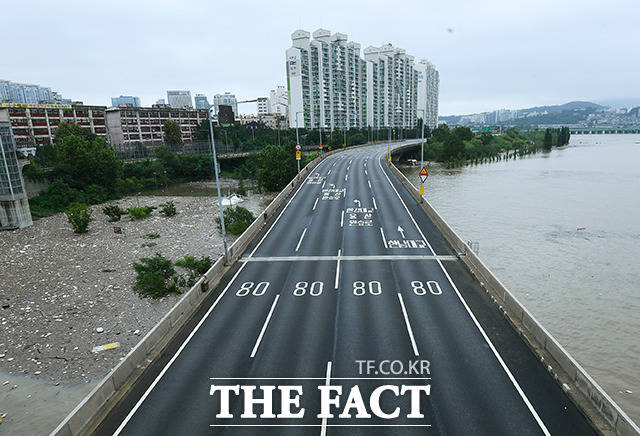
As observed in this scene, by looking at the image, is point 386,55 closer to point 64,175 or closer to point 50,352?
point 64,175

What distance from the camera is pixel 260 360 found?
13.7 m

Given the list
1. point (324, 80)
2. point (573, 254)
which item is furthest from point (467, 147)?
point (573, 254)

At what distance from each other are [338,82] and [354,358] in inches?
6307

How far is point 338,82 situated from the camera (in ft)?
527

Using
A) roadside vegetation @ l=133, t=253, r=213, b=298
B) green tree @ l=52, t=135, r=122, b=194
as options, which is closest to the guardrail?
roadside vegetation @ l=133, t=253, r=213, b=298

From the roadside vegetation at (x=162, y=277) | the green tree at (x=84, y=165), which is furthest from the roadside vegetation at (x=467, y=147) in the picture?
the roadside vegetation at (x=162, y=277)

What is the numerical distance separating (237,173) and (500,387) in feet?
273

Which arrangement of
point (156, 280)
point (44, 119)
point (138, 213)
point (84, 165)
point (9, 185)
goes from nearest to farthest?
point (156, 280), point (9, 185), point (138, 213), point (84, 165), point (44, 119)

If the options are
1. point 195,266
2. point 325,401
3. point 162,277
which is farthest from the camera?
point 195,266

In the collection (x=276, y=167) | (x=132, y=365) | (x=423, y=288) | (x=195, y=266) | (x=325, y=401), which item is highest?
(x=276, y=167)

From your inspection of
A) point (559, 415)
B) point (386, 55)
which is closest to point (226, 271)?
point (559, 415)

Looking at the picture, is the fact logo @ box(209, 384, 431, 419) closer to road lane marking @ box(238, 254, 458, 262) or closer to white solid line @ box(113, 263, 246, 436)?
white solid line @ box(113, 263, 246, 436)

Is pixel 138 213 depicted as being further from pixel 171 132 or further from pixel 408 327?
pixel 171 132

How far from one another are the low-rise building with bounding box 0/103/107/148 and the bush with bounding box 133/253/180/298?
90678 mm
